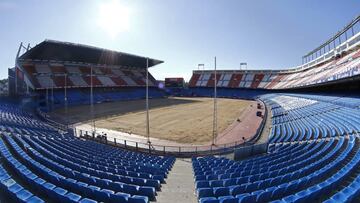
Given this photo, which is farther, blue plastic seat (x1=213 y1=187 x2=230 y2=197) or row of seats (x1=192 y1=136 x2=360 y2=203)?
blue plastic seat (x1=213 y1=187 x2=230 y2=197)

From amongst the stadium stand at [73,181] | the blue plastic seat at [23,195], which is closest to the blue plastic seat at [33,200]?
the stadium stand at [73,181]

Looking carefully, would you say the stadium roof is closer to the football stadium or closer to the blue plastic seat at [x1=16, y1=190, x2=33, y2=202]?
the football stadium

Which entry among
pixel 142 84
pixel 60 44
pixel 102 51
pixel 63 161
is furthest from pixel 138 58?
pixel 63 161

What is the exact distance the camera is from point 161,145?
21500 millimetres

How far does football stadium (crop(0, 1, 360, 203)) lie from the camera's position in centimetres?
785

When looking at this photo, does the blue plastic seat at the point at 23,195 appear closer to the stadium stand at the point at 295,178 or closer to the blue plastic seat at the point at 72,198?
the blue plastic seat at the point at 72,198

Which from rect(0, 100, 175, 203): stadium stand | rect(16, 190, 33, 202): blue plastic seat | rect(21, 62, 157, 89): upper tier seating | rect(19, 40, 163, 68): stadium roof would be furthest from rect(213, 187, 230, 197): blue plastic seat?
rect(19, 40, 163, 68): stadium roof

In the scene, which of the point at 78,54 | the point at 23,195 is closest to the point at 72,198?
the point at 23,195

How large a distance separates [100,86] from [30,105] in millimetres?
24915

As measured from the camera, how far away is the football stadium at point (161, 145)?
7.85 metres

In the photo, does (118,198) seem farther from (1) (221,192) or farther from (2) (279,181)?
(2) (279,181)

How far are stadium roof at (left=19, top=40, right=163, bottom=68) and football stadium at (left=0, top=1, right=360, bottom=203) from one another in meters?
0.30

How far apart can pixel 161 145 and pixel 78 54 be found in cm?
5291

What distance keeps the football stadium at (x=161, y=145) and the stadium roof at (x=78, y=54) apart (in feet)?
0.99
